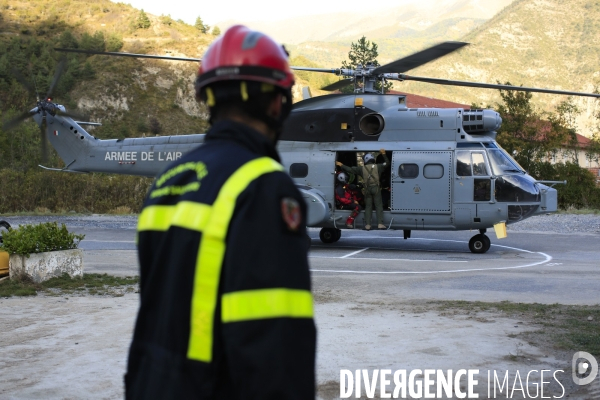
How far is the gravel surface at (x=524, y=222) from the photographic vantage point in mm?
20500

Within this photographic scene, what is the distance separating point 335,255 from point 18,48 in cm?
6366

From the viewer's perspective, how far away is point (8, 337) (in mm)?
6598

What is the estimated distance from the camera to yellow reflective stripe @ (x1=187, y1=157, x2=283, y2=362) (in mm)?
1790

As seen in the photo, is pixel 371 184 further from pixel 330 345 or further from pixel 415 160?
pixel 330 345

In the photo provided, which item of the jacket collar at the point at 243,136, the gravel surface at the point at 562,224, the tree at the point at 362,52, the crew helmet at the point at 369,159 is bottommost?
the gravel surface at the point at 562,224

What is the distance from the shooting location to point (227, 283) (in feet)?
5.75

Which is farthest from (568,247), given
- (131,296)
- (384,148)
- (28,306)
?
(28,306)

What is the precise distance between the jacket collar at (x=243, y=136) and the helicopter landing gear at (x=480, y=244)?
13.3m

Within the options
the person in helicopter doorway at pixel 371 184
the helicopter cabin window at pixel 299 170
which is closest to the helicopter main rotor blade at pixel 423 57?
the person in helicopter doorway at pixel 371 184

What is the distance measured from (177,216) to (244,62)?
501mm

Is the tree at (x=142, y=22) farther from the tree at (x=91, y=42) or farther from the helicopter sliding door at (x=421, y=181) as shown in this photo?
the helicopter sliding door at (x=421, y=181)

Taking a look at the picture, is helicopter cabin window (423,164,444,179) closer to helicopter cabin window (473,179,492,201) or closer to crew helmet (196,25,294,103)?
helicopter cabin window (473,179,492,201)

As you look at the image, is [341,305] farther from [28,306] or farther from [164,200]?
[164,200]

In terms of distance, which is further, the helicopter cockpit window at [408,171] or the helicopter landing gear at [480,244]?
the helicopter landing gear at [480,244]
